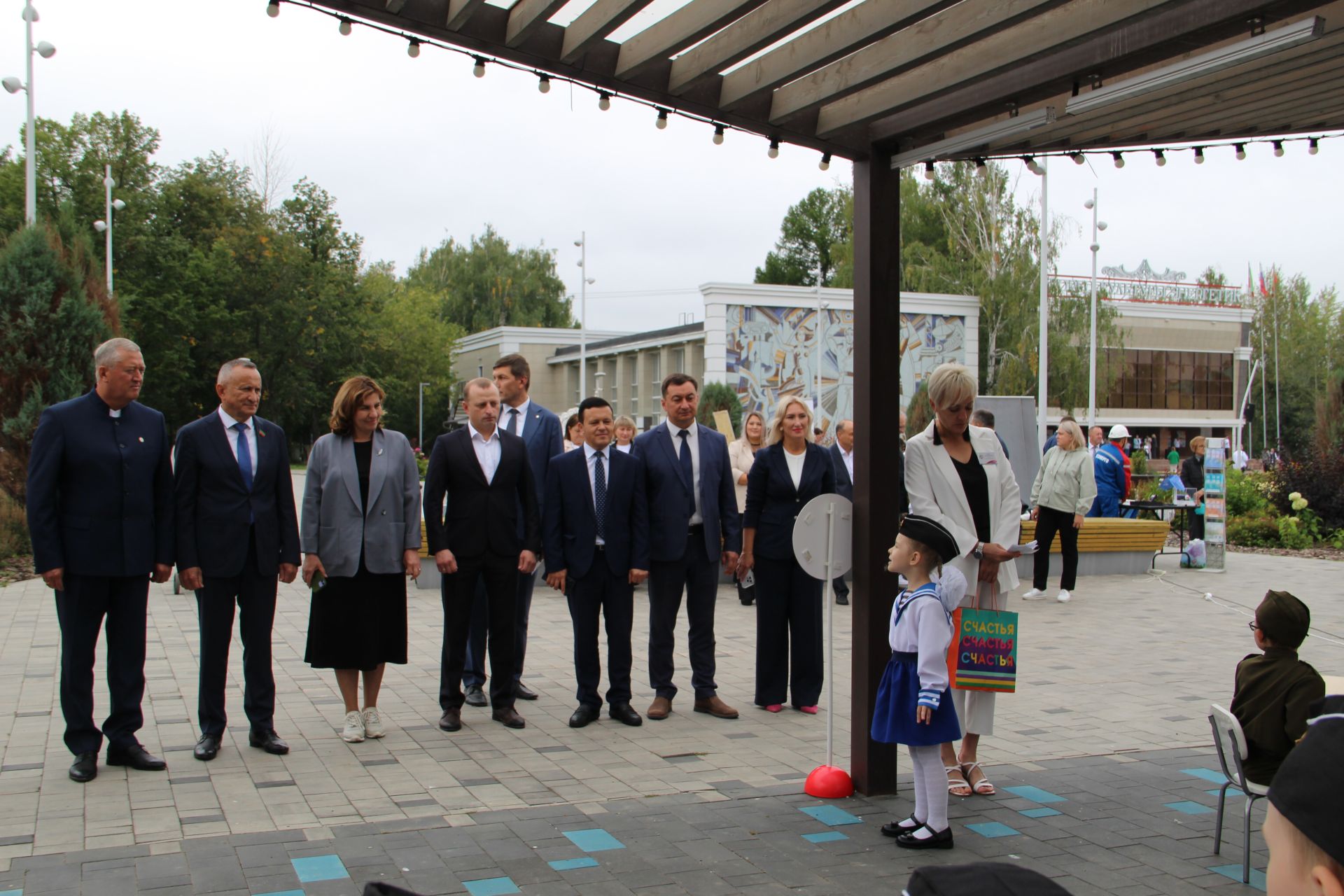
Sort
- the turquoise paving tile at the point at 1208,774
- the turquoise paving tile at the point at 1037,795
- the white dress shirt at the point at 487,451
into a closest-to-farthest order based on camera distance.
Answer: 1. the turquoise paving tile at the point at 1037,795
2. the turquoise paving tile at the point at 1208,774
3. the white dress shirt at the point at 487,451

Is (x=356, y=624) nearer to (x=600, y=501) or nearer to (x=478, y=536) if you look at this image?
(x=478, y=536)

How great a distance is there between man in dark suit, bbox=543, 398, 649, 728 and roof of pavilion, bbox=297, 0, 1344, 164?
266cm

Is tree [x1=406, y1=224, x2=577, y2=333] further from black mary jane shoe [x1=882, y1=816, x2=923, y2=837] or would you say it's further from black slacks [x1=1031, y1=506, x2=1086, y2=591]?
black mary jane shoe [x1=882, y1=816, x2=923, y2=837]

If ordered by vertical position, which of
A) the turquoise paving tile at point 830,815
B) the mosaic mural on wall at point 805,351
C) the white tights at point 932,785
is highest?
the mosaic mural on wall at point 805,351

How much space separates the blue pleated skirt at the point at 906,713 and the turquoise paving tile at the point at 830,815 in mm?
544

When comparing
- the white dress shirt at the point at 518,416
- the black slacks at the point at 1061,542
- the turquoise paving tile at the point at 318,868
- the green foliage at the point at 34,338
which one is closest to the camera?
the turquoise paving tile at the point at 318,868

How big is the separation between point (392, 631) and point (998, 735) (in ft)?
12.1

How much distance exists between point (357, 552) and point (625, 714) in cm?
195

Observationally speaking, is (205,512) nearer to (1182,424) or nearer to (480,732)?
(480,732)

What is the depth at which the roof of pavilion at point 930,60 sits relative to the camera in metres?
4.04

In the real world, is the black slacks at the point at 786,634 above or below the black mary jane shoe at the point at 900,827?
above

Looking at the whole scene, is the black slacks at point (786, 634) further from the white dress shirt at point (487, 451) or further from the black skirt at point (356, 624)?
the black skirt at point (356, 624)

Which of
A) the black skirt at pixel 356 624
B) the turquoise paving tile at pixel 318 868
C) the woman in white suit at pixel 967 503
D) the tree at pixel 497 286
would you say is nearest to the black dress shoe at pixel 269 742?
the black skirt at pixel 356 624

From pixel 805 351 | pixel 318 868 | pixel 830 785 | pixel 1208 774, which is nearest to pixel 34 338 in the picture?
pixel 318 868
